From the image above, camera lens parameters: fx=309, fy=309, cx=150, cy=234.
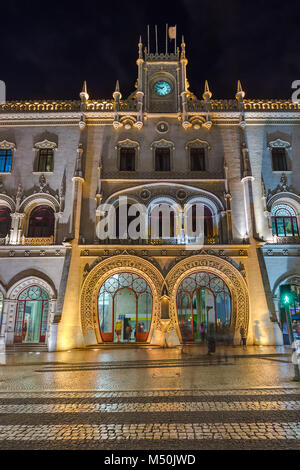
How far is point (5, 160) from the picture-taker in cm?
2505

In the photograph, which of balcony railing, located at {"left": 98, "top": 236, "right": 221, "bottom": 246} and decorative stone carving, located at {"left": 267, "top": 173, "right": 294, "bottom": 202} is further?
decorative stone carving, located at {"left": 267, "top": 173, "right": 294, "bottom": 202}

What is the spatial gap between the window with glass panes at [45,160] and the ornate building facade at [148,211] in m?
0.08

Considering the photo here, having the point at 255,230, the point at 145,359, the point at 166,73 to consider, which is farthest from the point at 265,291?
the point at 166,73

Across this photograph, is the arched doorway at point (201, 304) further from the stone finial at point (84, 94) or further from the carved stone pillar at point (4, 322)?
the stone finial at point (84, 94)

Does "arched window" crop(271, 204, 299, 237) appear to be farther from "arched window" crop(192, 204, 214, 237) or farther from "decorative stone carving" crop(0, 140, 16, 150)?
"decorative stone carving" crop(0, 140, 16, 150)

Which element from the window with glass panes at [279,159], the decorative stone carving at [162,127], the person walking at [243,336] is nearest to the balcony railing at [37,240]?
the decorative stone carving at [162,127]

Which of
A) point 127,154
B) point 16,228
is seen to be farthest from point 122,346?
point 127,154

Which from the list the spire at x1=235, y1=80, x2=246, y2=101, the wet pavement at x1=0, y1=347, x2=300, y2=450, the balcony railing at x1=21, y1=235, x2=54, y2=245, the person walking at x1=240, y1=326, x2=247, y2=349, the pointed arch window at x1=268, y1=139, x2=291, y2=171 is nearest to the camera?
the wet pavement at x1=0, y1=347, x2=300, y2=450

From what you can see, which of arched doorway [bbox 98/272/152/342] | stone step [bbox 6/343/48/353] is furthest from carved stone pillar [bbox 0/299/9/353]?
arched doorway [bbox 98/272/152/342]

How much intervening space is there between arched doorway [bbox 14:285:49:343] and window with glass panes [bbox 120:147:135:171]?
11431 mm

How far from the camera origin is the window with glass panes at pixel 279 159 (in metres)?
24.9

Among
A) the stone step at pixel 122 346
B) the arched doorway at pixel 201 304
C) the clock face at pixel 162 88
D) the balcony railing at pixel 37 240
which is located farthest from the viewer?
the clock face at pixel 162 88

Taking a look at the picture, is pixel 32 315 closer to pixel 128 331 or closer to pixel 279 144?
pixel 128 331

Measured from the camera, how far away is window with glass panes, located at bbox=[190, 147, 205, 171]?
25.2 metres
